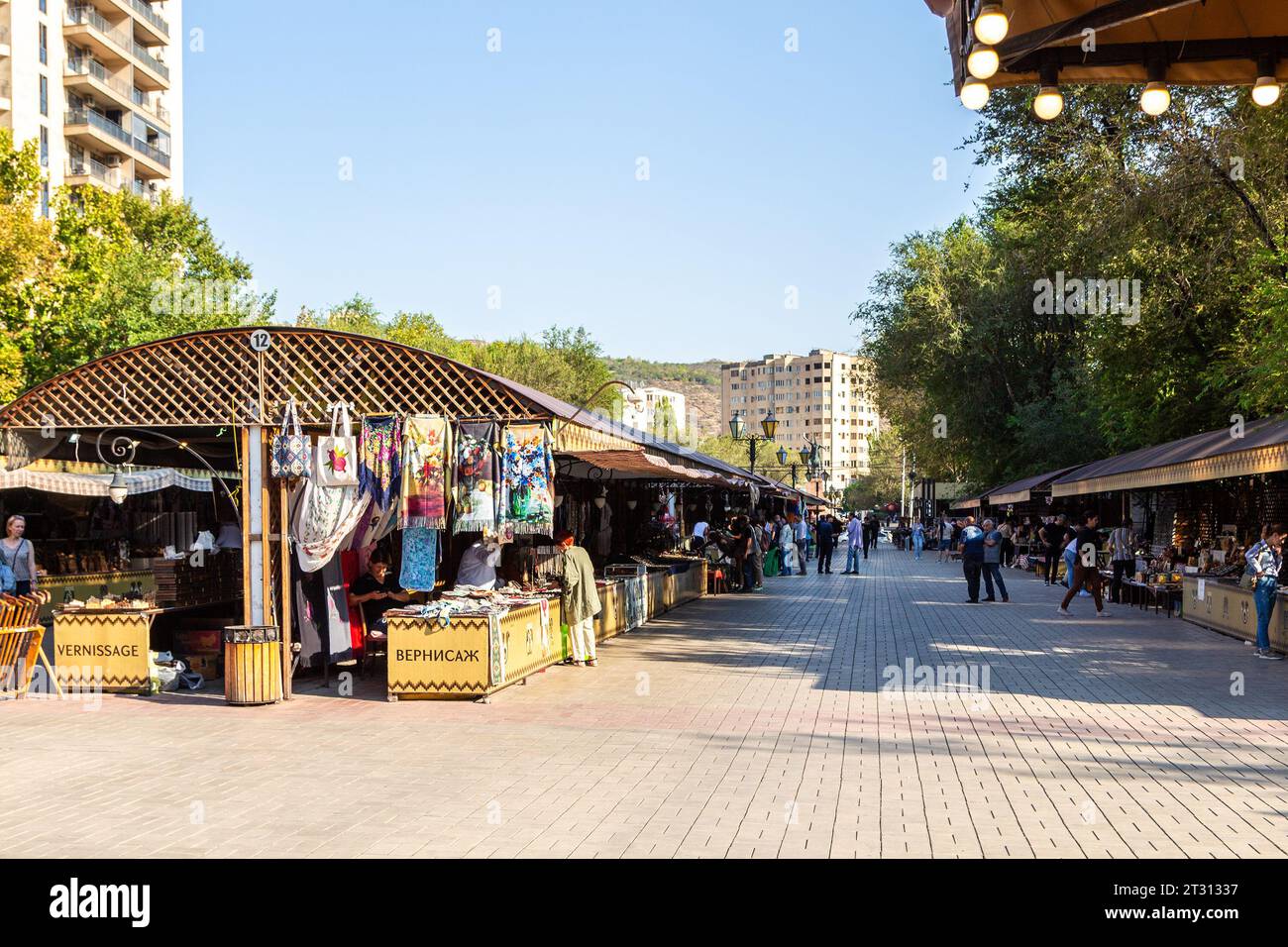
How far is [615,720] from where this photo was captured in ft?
36.0

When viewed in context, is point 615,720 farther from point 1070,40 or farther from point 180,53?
point 180,53

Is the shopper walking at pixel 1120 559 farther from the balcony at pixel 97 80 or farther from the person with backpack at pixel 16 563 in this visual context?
the balcony at pixel 97 80

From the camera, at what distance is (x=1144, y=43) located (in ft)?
31.8

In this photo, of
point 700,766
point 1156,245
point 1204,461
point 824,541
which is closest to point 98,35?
point 824,541

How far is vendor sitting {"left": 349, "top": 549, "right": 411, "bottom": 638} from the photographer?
13.8 m

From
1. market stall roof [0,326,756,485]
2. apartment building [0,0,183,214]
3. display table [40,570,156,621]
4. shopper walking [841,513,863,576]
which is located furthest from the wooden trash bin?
apartment building [0,0,183,214]

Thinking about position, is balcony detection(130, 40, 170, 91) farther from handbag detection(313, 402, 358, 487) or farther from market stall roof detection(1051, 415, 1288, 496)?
handbag detection(313, 402, 358, 487)

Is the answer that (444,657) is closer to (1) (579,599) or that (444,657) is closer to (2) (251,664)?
(2) (251,664)

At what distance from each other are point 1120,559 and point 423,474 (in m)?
17.3

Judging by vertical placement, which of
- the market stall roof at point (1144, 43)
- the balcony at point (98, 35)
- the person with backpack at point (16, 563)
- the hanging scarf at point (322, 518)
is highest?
the balcony at point (98, 35)

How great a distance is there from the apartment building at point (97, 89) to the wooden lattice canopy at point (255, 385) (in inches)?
1601

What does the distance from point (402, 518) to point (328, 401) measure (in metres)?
1.48

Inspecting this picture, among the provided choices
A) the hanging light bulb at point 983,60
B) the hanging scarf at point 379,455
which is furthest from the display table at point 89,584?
the hanging light bulb at point 983,60

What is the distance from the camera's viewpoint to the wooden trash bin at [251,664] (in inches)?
468
